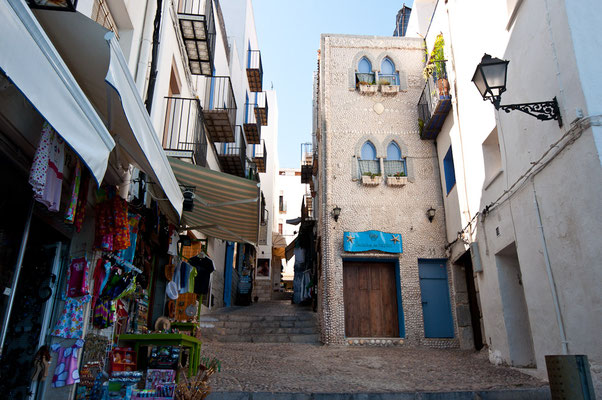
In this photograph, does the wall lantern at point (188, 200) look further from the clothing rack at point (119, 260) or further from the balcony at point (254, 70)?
the balcony at point (254, 70)

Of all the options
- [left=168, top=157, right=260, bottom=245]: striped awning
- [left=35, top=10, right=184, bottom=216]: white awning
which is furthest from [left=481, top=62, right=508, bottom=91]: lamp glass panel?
[left=35, top=10, right=184, bottom=216]: white awning

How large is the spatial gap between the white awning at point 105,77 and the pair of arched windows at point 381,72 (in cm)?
1033

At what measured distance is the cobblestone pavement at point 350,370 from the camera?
648 centimetres

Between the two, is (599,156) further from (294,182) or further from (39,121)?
(294,182)

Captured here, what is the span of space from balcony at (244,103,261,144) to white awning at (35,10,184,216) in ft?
57.0

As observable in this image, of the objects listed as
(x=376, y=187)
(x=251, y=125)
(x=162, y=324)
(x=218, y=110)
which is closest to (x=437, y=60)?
(x=376, y=187)

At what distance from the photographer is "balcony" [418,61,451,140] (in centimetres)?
1180

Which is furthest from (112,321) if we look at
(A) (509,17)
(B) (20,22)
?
(A) (509,17)

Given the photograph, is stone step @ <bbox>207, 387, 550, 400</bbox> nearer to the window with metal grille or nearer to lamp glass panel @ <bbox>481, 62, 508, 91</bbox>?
lamp glass panel @ <bbox>481, 62, 508, 91</bbox>

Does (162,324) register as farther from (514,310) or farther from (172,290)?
(514,310)

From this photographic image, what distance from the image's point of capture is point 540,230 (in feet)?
22.7

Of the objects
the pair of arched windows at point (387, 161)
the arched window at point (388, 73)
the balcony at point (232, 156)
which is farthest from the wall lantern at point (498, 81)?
the balcony at point (232, 156)

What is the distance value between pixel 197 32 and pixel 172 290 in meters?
5.89

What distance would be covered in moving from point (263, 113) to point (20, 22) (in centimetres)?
2299
